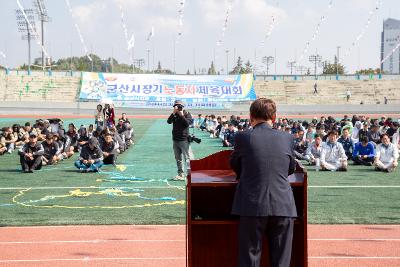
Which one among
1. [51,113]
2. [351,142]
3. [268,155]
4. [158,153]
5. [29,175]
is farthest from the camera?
[51,113]

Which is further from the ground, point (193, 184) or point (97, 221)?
point (193, 184)

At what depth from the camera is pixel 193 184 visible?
15.1 ft

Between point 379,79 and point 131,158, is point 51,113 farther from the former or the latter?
point 379,79

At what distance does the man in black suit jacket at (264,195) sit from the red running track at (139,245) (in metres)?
3.24

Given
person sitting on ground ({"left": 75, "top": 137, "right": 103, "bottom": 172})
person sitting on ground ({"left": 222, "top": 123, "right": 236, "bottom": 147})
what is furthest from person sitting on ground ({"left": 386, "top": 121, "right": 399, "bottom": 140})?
person sitting on ground ({"left": 75, "top": 137, "right": 103, "bottom": 172})

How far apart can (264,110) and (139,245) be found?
15.0 feet

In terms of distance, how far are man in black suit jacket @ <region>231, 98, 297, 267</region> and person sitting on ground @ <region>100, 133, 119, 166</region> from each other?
49.7 feet

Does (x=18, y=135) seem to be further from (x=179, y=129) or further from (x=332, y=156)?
(x=332, y=156)

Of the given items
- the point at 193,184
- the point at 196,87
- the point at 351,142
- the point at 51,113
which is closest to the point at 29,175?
the point at 351,142

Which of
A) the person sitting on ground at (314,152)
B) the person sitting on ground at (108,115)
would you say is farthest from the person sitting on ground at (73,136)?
the person sitting on ground at (314,152)

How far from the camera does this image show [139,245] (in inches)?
345

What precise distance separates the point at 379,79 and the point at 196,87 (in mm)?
26239

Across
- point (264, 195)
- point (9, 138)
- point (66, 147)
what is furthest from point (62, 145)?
point (264, 195)

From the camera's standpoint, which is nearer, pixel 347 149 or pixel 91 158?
pixel 91 158
